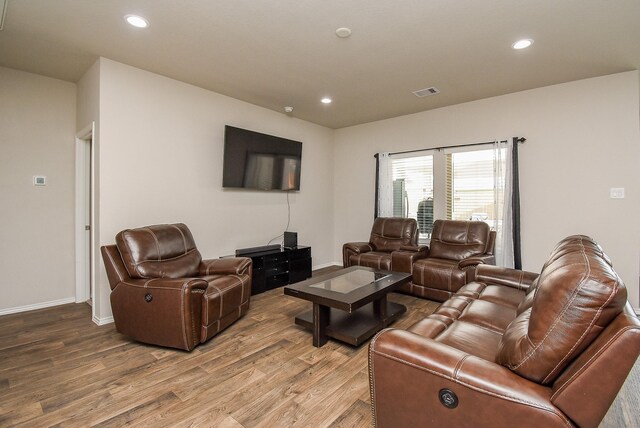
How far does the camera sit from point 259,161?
439cm

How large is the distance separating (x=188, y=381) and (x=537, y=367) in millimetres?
2018

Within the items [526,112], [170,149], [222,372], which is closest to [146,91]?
[170,149]

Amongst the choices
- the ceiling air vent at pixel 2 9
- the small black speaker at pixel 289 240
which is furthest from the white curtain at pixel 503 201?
the ceiling air vent at pixel 2 9

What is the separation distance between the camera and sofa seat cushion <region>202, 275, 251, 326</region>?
2524 millimetres

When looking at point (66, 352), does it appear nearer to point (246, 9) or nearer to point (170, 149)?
point (170, 149)

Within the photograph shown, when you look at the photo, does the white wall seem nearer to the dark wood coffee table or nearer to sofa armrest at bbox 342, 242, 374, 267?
the dark wood coffee table

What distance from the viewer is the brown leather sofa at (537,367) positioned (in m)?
0.95

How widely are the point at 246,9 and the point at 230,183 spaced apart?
222 cm

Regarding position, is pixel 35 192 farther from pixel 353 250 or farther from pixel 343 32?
pixel 353 250

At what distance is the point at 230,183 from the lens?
4.10m

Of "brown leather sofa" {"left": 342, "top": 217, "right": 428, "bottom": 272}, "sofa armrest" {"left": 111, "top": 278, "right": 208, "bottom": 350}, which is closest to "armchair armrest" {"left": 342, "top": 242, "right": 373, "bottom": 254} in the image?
"brown leather sofa" {"left": 342, "top": 217, "right": 428, "bottom": 272}

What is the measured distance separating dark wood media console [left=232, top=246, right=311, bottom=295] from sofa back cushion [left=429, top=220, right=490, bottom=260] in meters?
1.86

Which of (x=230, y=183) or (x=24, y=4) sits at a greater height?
(x=24, y=4)

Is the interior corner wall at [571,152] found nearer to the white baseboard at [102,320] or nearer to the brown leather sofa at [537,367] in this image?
the brown leather sofa at [537,367]
